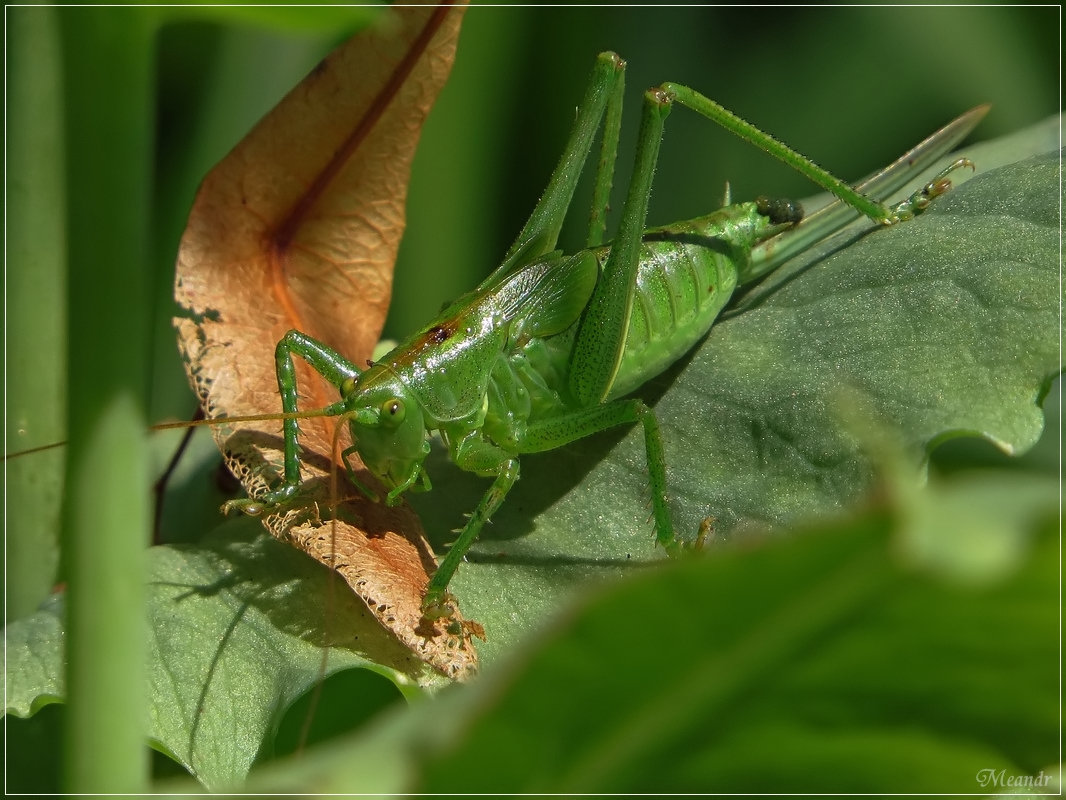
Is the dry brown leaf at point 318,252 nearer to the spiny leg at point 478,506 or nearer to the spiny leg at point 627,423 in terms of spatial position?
the spiny leg at point 478,506

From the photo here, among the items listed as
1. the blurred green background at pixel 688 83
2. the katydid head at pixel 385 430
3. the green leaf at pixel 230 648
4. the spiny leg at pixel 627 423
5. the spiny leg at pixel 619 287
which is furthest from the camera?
the blurred green background at pixel 688 83

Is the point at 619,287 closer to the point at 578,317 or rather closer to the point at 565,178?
the point at 578,317

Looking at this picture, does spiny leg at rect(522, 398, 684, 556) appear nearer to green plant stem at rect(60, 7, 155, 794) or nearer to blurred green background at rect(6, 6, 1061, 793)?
green plant stem at rect(60, 7, 155, 794)

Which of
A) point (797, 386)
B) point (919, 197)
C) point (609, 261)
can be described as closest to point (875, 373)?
point (797, 386)

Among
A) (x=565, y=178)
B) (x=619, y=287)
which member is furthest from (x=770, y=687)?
(x=565, y=178)

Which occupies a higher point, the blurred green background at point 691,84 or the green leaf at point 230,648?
the blurred green background at point 691,84

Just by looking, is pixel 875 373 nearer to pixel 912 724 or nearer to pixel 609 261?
pixel 609 261

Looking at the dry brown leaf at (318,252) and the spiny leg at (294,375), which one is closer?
the dry brown leaf at (318,252)

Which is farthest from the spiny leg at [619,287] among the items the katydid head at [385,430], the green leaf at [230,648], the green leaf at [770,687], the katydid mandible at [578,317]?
the green leaf at [770,687]
